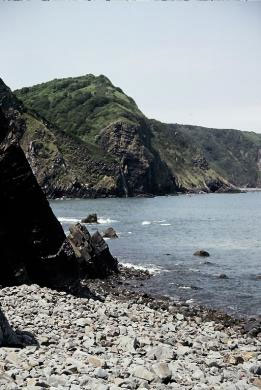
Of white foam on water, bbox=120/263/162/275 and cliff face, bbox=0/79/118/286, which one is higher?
cliff face, bbox=0/79/118/286

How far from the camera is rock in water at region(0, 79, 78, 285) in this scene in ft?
95.3

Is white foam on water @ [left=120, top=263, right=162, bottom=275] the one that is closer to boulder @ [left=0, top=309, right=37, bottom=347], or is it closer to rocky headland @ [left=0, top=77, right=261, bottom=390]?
rocky headland @ [left=0, top=77, right=261, bottom=390]

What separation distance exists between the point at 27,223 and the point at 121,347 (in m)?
14.0

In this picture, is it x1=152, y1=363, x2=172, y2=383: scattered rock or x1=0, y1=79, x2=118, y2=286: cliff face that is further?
x1=0, y1=79, x2=118, y2=286: cliff face

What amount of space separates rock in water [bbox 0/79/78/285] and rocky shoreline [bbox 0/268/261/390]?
89.6 inches

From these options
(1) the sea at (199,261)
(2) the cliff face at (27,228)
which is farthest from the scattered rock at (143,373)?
(1) the sea at (199,261)

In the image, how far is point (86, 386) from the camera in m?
12.9

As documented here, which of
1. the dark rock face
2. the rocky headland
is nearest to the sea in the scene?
the rocky headland

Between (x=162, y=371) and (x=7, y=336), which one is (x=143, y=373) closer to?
(x=162, y=371)

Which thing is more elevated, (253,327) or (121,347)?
(121,347)

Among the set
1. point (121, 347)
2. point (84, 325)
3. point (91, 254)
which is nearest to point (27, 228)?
point (84, 325)

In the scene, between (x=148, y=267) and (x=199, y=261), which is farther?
(x=199, y=261)

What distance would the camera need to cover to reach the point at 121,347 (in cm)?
1772

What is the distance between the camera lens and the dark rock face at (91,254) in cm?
4012
